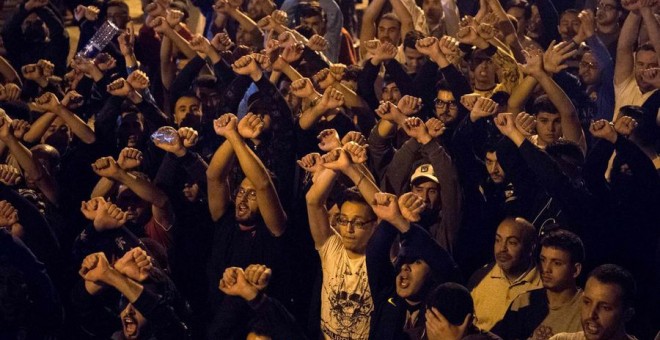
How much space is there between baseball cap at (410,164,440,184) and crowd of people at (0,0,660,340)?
2 centimetres

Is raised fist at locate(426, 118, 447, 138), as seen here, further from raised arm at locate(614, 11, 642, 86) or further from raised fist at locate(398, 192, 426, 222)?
raised arm at locate(614, 11, 642, 86)

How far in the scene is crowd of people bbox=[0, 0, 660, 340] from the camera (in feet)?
20.5

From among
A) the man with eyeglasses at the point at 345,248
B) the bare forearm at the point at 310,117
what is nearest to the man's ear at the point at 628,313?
the man with eyeglasses at the point at 345,248

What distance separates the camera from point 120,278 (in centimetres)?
611

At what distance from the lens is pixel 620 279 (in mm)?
5801

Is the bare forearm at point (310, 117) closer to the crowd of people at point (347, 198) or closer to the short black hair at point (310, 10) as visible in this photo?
the crowd of people at point (347, 198)

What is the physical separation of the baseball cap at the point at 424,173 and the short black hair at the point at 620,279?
1519 millimetres

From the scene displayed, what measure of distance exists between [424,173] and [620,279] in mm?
1713

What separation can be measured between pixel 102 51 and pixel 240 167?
291cm

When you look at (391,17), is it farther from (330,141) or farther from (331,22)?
(330,141)

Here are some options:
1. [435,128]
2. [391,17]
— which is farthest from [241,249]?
[391,17]

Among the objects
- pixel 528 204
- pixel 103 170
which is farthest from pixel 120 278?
pixel 528 204

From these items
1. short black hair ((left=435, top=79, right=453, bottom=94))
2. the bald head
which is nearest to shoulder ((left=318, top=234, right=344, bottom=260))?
the bald head

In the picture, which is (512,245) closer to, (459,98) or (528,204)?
(528,204)
